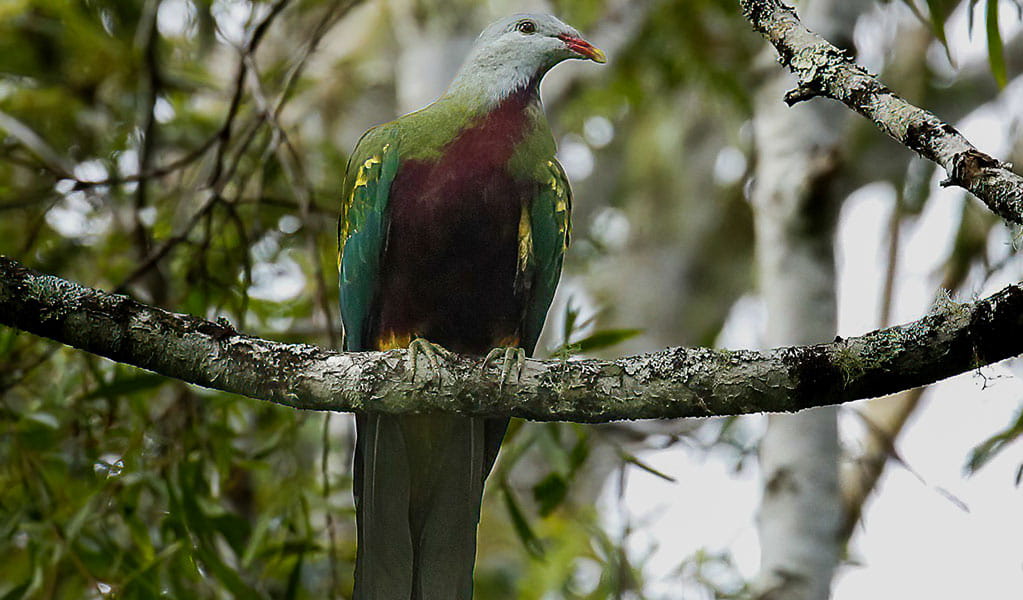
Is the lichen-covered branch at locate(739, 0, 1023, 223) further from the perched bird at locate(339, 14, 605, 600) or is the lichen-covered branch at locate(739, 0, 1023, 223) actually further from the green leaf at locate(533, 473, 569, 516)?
the green leaf at locate(533, 473, 569, 516)

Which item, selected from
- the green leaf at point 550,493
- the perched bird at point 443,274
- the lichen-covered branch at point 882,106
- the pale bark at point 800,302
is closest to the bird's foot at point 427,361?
the perched bird at point 443,274

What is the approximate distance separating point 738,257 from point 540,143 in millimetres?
4447

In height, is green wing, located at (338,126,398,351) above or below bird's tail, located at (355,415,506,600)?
above

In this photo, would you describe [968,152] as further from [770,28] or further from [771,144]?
[771,144]

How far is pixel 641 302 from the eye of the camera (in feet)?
22.5

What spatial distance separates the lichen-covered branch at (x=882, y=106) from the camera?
1636 millimetres

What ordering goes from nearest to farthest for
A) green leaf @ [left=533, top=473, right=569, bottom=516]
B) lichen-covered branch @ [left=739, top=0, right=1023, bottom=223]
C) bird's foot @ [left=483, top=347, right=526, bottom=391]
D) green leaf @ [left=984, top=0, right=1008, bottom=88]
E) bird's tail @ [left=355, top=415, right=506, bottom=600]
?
lichen-covered branch @ [left=739, top=0, right=1023, bottom=223], bird's foot @ [left=483, top=347, right=526, bottom=391], green leaf @ [left=984, top=0, right=1008, bottom=88], bird's tail @ [left=355, top=415, right=506, bottom=600], green leaf @ [left=533, top=473, right=569, bottom=516]

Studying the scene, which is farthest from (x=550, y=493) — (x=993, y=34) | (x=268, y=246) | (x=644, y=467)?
(x=993, y=34)

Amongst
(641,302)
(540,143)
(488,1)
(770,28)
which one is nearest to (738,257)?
(641,302)

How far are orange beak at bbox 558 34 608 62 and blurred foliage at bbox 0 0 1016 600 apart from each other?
71 cm

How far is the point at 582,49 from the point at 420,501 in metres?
1.27

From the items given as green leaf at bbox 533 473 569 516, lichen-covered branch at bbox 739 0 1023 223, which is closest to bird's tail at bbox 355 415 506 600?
green leaf at bbox 533 473 569 516

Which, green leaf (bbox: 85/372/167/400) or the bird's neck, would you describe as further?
green leaf (bbox: 85/372/167/400)

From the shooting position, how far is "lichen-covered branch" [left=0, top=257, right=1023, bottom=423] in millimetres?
1689
